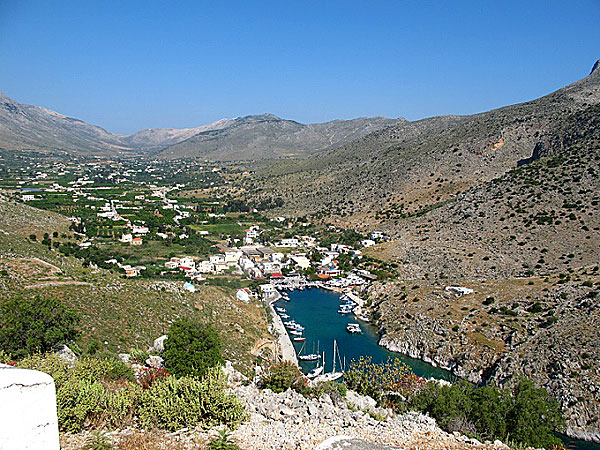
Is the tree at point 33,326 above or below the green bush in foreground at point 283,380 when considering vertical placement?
above

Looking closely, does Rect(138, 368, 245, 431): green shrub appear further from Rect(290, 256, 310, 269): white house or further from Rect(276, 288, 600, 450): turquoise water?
Rect(290, 256, 310, 269): white house

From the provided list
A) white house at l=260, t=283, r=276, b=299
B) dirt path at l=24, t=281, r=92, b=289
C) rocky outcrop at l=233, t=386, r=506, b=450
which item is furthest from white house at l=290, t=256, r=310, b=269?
rocky outcrop at l=233, t=386, r=506, b=450

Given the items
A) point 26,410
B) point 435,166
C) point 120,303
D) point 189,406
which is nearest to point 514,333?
point 120,303

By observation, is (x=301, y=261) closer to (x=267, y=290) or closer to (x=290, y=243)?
(x=267, y=290)

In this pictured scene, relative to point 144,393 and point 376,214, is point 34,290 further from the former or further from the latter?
point 376,214

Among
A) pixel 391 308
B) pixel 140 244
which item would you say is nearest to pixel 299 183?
pixel 140 244

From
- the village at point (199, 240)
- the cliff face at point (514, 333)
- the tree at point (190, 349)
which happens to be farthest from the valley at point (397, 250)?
the tree at point (190, 349)

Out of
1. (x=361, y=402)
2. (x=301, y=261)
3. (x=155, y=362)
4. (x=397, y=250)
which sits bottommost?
(x=301, y=261)

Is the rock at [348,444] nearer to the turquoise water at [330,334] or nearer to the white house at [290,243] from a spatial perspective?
the turquoise water at [330,334]
